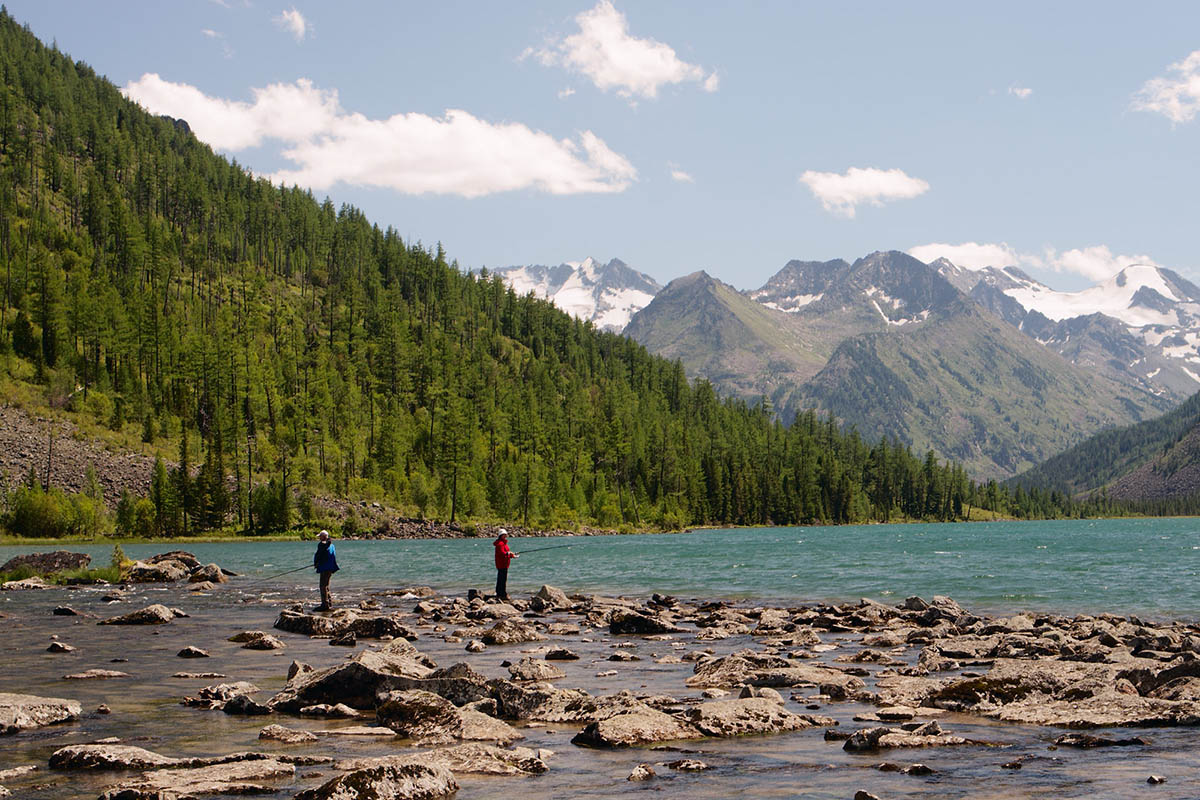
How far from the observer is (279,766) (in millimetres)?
13625

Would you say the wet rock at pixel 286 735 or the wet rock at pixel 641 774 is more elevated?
the wet rock at pixel 641 774

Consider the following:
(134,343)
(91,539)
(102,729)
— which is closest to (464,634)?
(102,729)

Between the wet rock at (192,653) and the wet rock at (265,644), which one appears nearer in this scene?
the wet rock at (192,653)

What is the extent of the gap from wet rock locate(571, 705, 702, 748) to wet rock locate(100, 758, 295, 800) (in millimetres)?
5040

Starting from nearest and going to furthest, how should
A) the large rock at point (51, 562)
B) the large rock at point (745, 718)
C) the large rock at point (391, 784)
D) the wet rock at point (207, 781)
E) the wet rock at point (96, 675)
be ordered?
the large rock at point (391, 784) < the wet rock at point (207, 781) < the large rock at point (745, 718) < the wet rock at point (96, 675) < the large rock at point (51, 562)

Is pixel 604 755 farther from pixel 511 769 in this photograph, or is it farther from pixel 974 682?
pixel 974 682

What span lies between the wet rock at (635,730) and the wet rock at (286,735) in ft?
15.1

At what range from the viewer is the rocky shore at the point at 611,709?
1346cm

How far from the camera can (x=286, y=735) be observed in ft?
53.1

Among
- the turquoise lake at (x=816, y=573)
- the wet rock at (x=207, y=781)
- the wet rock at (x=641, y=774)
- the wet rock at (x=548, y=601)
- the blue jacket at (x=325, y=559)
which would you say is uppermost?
the blue jacket at (x=325, y=559)

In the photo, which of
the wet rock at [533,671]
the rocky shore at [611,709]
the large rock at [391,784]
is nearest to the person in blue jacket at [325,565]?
the rocky shore at [611,709]

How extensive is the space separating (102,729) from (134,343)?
563 ft

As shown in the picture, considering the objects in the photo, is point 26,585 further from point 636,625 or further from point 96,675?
point 636,625

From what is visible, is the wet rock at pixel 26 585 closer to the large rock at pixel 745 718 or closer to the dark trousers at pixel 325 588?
the dark trousers at pixel 325 588
